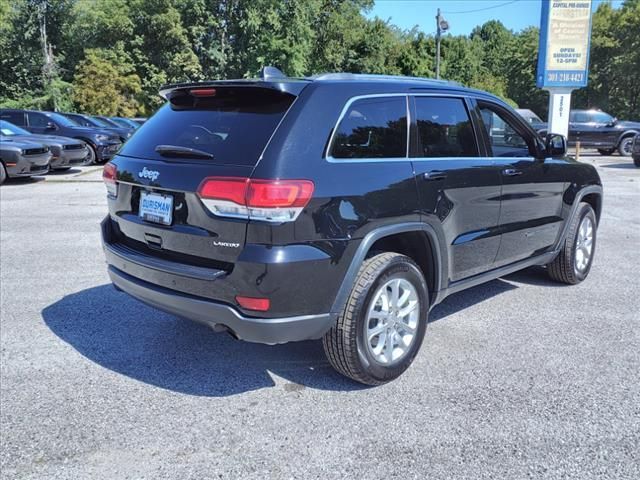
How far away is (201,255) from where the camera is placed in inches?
120

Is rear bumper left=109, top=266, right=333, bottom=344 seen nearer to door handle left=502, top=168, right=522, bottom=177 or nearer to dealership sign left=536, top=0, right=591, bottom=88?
door handle left=502, top=168, right=522, bottom=177

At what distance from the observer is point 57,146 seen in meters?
14.9

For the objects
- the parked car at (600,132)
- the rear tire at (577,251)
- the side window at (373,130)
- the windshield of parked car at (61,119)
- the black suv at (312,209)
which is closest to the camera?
the black suv at (312,209)

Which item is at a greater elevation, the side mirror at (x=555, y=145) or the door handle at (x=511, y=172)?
the side mirror at (x=555, y=145)

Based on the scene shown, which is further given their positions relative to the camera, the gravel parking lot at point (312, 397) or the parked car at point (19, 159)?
the parked car at point (19, 159)

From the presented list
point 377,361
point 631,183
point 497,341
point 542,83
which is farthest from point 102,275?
point 542,83

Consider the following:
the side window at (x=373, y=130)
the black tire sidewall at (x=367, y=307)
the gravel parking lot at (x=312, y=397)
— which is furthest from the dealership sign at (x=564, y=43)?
the black tire sidewall at (x=367, y=307)

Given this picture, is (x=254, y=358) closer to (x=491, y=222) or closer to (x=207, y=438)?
(x=207, y=438)

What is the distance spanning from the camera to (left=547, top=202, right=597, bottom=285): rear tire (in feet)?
17.4

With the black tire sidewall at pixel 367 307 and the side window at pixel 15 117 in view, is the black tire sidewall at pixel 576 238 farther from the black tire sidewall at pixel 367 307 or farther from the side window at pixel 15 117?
the side window at pixel 15 117

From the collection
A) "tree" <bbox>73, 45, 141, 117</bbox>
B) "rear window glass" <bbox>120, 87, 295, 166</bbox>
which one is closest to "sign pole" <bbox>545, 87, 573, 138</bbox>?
"rear window glass" <bbox>120, 87, 295, 166</bbox>

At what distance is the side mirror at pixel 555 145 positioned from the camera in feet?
16.0

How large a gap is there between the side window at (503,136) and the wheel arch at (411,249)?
115cm

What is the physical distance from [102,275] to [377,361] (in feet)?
11.5
